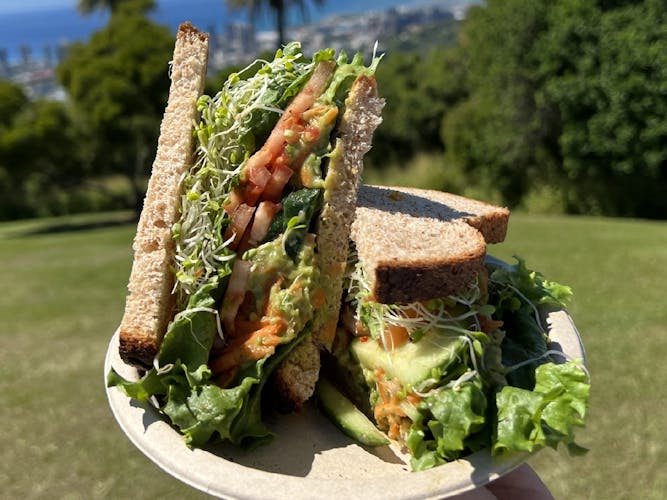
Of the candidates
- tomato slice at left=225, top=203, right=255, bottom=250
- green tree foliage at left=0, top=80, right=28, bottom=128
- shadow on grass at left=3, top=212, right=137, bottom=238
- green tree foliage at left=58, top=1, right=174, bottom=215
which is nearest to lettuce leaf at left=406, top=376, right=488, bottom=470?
tomato slice at left=225, top=203, right=255, bottom=250

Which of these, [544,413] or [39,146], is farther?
[39,146]

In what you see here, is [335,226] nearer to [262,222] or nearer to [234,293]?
[262,222]

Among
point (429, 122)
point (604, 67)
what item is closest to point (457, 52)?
point (429, 122)

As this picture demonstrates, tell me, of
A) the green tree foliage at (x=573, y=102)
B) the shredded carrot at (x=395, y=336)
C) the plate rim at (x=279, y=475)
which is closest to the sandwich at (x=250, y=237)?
the plate rim at (x=279, y=475)

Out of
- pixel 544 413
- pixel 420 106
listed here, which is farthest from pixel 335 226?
pixel 420 106

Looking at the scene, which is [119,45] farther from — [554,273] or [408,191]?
[408,191]

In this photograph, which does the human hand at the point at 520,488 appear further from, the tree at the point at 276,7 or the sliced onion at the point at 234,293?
the tree at the point at 276,7

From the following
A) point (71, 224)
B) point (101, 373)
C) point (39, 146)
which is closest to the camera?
point (101, 373)

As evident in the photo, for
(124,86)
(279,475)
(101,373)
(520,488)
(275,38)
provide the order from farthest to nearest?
(275,38), (124,86), (101,373), (520,488), (279,475)
